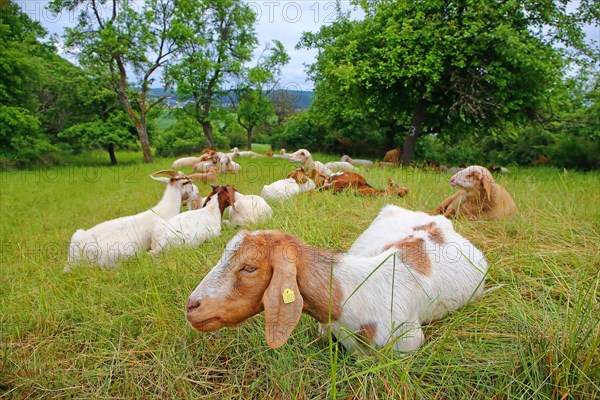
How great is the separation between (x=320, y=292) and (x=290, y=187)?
17.4 ft

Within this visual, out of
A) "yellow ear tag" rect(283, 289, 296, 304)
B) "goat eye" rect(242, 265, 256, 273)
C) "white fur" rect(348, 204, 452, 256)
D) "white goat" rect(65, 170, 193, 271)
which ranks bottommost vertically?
"white goat" rect(65, 170, 193, 271)

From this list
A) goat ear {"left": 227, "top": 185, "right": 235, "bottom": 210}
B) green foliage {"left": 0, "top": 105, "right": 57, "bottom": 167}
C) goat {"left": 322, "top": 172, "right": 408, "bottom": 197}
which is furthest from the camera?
green foliage {"left": 0, "top": 105, "right": 57, "bottom": 167}

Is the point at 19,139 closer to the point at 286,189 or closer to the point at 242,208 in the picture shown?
the point at 286,189

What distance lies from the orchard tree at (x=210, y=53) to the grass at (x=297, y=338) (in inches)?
764

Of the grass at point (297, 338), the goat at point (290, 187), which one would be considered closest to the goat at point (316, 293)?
the grass at point (297, 338)

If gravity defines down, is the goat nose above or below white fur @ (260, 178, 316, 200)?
above

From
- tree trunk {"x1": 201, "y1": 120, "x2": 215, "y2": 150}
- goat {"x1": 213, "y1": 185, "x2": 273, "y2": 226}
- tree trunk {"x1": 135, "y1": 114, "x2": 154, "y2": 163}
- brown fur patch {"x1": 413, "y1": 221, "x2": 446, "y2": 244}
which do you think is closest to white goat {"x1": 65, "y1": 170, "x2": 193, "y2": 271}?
goat {"x1": 213, "y1": 185, "x2": 273, "y2": 226}

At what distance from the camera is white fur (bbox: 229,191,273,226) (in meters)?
5.39

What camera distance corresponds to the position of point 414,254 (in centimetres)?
257

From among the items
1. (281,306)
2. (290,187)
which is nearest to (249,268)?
(281,306)

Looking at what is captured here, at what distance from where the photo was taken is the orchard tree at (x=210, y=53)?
21109 mm

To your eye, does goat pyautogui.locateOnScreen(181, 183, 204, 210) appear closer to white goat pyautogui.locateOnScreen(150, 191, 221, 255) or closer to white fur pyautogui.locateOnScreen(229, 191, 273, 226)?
white fur pyautogui.locateOnScreen(229, 191, 273, 226)

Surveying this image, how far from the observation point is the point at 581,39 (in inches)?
444

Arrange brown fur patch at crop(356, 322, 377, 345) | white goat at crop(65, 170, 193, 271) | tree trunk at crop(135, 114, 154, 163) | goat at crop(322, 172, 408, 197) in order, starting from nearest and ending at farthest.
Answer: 1. brown fur patch at crop(356, 322, 377, 345)
2. white goat at crop(65, 170, 193, 271)
3. goat at crop(322, 172, 408, 197)
4. tree trunk at crop(135, 114, 154, 163)
